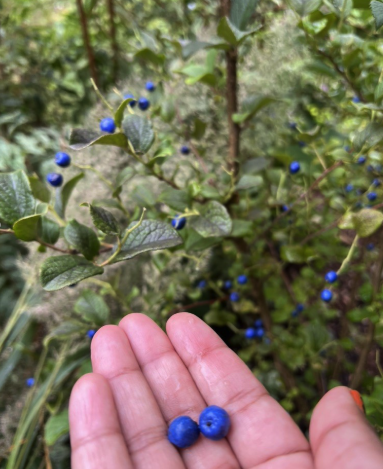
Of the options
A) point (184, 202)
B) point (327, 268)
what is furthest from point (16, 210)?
point (327, 268)

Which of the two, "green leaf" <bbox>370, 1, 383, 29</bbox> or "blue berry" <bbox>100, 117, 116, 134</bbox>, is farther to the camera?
"blue berry" <bbox>100, 117, 116, 134</bbox>

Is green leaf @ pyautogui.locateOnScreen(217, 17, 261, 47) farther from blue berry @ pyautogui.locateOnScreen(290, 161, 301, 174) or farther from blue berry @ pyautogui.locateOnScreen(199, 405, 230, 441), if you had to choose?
blue berry @ pyautogui.locateOnScreen(199, 405, 230, 441)

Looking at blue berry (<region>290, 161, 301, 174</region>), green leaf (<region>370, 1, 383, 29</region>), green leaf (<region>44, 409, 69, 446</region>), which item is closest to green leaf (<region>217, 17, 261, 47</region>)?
green leaf (<region>370, 1, 383, 29</region>)

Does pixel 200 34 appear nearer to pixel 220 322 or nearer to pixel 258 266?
pixel 258 266

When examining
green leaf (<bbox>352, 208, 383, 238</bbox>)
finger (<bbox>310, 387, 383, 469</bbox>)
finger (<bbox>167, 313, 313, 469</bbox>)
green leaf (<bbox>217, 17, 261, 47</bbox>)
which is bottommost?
finger (<bbox>167, 313, 313, 469</bbox>)

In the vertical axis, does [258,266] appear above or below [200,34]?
below

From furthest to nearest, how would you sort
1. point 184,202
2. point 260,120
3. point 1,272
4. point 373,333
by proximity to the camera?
point 1,272, point 260,120, point 373,333, point 184,202

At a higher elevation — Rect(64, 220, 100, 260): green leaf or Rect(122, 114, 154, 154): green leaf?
Rect(122, 114, 154, 154): green leaf

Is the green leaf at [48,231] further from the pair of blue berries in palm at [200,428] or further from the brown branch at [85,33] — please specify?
the brown branch at [85,33]

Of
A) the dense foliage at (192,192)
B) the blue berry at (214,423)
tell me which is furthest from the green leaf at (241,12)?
the blue berry at (214,423)
